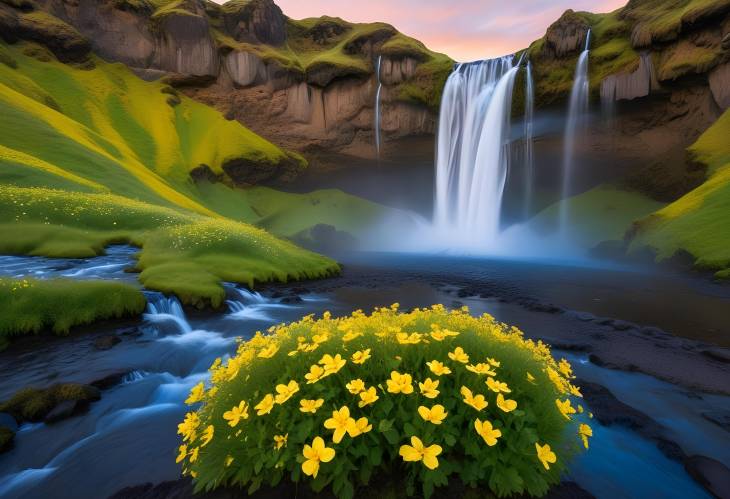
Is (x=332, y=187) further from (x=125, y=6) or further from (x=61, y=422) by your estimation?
(x=61, y=422)

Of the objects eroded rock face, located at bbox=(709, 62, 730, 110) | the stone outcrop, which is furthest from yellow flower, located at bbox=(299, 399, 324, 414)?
eroded rock face, located at bbox=(709, 62, 730, 110)

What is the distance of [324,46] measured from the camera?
106 metres

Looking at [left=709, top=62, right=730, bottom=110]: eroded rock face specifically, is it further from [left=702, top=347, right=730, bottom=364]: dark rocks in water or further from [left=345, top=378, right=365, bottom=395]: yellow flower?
[left=345, top=378, right=365, bottom=395]: yellow flower

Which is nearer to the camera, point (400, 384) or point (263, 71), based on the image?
point (400, 384)

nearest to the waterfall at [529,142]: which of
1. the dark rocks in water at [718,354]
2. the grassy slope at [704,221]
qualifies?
the grassy slope at [704,221]

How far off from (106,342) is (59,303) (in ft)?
11.3

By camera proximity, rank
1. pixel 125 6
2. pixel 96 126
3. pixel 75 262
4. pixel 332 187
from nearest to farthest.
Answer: pixel 75 262 < pixel 96 126 < pixel 125 6 < pixel 332 187

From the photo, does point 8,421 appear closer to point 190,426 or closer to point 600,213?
point 190,426

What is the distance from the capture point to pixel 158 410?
8523 millimetres

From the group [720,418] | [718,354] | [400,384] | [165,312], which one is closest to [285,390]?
[400,384]

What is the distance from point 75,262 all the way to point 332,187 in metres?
75.7

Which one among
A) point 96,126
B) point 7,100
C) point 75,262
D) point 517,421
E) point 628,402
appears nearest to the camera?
point 517,421

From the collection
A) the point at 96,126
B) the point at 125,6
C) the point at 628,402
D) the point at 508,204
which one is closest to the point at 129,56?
the point at 125,6

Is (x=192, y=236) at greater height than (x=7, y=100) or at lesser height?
lesser
